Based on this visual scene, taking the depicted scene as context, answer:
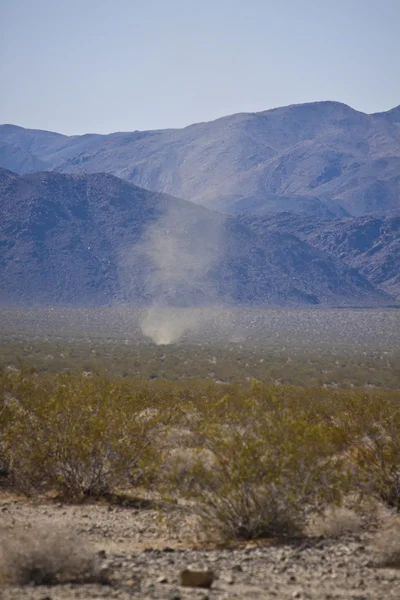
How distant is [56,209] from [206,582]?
139010 millimetres

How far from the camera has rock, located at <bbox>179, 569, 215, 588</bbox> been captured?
8.78 m

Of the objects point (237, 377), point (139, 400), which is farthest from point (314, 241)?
point (139, 400)

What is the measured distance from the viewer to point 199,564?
9844 millimetres

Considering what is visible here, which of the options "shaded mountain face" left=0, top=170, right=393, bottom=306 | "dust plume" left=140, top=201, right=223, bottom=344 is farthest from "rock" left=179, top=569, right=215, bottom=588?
"shaded mountain face" left=0, top=170, right=393, bottom=306

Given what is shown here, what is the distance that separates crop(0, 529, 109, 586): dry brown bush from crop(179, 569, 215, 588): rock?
2.66 feet

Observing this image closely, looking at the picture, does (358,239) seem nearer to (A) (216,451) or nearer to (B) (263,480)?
(A) (216,451)

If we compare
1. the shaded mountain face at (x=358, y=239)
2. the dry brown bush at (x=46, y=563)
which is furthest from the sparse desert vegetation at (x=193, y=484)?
the shaded mountain face at (x=358, y=239)

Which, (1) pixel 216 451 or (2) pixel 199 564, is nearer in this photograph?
(2) pixel 199 564

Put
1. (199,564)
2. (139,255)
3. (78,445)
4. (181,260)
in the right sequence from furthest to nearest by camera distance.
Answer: (139,255) < (181,260) < (78,445) < (199,564)

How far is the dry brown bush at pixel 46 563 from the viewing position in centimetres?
863

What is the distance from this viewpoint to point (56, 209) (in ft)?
474

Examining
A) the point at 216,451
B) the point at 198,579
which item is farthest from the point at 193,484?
the point at 198,579

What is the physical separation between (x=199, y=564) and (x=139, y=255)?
126m

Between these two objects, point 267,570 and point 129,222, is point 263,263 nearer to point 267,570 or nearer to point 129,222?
point 129,222
